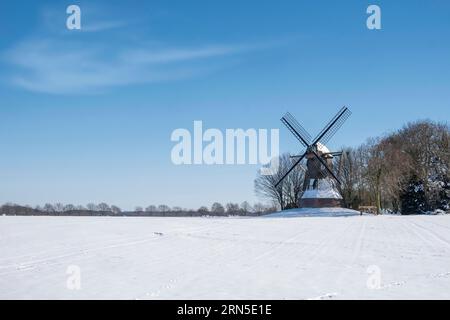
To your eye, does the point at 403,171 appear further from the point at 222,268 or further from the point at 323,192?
the point at 222,268

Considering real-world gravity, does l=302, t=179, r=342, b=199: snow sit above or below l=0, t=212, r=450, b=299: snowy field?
above

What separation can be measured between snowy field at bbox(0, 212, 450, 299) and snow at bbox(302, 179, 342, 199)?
43032 mm

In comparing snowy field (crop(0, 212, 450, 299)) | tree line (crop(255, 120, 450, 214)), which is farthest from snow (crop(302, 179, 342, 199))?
snowy field (crop(0, 212, 450, 299))

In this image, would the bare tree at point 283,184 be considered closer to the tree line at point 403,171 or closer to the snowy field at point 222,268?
the tree line at point 403,171

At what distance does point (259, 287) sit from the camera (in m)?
9.84

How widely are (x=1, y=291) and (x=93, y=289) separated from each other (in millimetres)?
1697

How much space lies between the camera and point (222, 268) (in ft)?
40.4

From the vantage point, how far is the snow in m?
62.7

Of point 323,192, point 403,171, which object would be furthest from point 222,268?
point 403,171

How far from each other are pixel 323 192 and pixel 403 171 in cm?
1300

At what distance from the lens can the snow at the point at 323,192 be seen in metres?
62.7

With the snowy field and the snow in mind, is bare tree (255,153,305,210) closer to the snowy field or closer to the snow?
the snow
